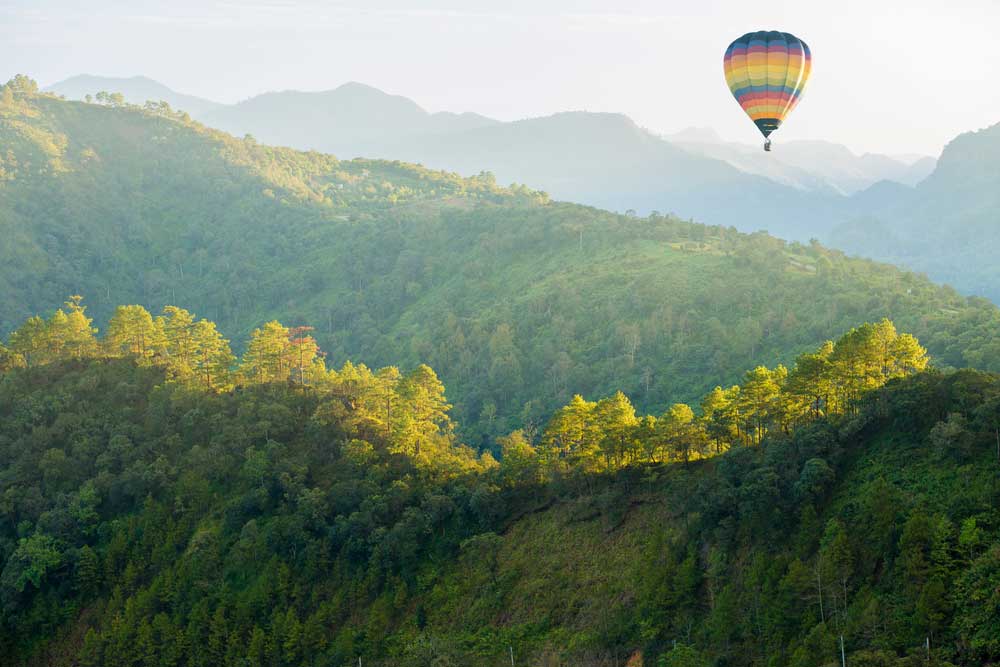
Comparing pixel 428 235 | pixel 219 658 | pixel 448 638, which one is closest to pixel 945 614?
pixel 448 638

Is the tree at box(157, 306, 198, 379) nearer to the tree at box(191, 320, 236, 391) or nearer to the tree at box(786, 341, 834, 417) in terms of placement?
the tree at box(191, 320, 236, 391)

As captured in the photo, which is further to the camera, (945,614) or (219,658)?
(219,658)

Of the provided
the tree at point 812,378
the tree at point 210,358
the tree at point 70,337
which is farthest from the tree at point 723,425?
the tree at point 70,337

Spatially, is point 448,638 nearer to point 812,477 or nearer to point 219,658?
point 219,658

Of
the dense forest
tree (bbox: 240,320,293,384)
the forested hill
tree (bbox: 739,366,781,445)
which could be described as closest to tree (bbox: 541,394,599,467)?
the dense forest

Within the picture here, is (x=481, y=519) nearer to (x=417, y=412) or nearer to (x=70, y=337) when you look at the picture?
(x=417, y=412)

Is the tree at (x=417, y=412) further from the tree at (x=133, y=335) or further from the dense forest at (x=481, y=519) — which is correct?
the tree at (x=133, y=335)
